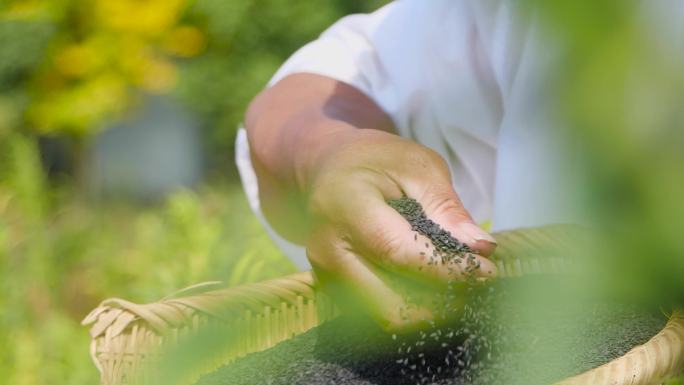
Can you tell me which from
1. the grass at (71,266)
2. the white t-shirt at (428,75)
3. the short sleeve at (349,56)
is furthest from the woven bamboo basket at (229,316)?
the grass at (71,266)

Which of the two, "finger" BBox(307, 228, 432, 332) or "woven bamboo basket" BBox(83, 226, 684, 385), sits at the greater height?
"finger" BBox(307, 228, 432, 332)

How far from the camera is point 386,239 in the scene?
68cm

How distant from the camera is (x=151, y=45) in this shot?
2.61m

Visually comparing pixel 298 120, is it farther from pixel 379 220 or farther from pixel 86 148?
pixel 86 148

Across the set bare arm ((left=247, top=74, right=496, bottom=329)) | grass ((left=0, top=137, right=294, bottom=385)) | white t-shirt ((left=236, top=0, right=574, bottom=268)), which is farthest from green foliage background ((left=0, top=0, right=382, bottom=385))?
bare arm ((left=247, top=74, right=496, bottom=329))

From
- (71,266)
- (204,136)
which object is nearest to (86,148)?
(204,136)

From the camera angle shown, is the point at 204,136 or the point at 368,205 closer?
the point at 368,205

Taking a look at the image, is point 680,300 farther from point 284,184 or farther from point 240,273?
point 240,273

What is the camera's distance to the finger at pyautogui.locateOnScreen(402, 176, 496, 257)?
687 mm

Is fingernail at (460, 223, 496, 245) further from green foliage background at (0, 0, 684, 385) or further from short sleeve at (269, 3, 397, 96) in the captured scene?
green foliage background at (0, 0, 684, 385)

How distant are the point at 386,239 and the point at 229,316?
154 millimetres

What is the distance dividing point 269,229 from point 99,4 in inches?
60.9

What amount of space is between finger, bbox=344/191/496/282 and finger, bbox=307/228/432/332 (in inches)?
0.5

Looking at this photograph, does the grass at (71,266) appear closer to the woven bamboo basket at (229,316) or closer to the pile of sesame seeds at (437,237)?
the woven bamboo basket at (229,316)
